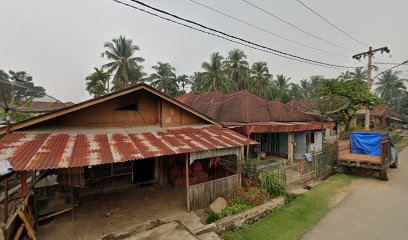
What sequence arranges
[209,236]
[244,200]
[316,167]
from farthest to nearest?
1. [316,167]
2. [244,200]
3. [209,236]

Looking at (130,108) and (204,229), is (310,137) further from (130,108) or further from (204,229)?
(130,108)

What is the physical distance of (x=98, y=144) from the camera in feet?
21.5

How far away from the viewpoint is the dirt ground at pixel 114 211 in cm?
614

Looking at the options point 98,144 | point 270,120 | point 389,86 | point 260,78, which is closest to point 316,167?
point 270,120

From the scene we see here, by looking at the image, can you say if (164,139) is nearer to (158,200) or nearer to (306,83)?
(158,200)

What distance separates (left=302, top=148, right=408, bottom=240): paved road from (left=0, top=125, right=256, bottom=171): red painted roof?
13.9 feet

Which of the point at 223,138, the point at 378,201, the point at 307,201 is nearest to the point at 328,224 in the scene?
the point at 307,201

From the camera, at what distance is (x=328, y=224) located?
6.77 meters

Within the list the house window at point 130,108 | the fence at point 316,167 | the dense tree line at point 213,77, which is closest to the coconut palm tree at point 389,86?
the dense tree line at point 213,77

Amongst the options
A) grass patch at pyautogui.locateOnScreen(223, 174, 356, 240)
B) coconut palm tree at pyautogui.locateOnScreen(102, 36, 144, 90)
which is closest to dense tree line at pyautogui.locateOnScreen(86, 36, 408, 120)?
coconut palm tree at pyautogui.locateOnScreen(102, 36, 144, 90)

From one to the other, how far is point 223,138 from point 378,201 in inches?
297

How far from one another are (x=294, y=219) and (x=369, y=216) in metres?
2.99

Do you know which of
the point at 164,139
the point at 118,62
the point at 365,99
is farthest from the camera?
the point at 118,62

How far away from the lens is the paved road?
617 centimetres
